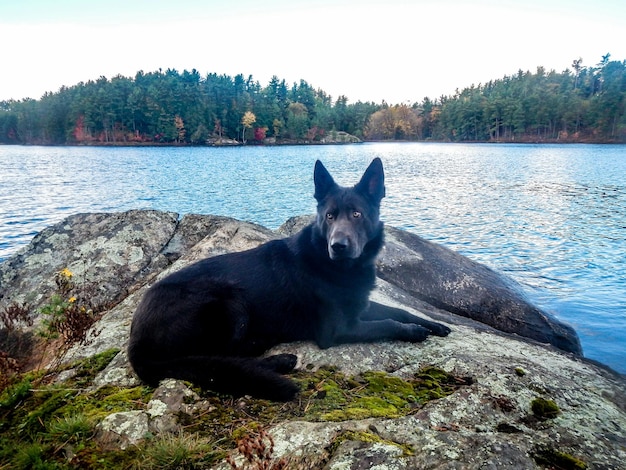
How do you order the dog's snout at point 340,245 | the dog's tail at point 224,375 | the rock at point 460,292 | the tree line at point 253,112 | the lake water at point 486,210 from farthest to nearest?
the tree line at point 253,112 < the lake water at point 486,210 < the rock at point 460,292 < the dog's snout at point 340,245 < the dog's tail at point 224,375

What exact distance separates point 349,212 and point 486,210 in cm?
2495

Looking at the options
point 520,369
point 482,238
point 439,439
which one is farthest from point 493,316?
point 482,238

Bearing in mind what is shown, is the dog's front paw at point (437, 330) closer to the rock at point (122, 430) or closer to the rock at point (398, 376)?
the rock at point (398, 376)

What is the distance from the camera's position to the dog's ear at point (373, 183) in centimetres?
543

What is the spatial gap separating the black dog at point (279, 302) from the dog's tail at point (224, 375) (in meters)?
0.01

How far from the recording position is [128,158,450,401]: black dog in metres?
4.06

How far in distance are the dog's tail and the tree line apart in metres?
139

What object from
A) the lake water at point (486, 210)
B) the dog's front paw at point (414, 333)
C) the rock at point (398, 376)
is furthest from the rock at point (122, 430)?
the lake water at point (486, 210)

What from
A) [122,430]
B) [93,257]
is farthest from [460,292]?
[93,257]

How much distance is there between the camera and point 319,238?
528 cm

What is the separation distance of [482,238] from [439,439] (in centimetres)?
1859

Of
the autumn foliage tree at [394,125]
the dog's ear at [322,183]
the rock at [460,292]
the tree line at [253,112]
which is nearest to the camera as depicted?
the dog's ear at [322,183]

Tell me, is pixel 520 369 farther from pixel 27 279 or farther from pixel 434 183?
pixel 434 183

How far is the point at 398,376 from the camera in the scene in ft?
13.1
